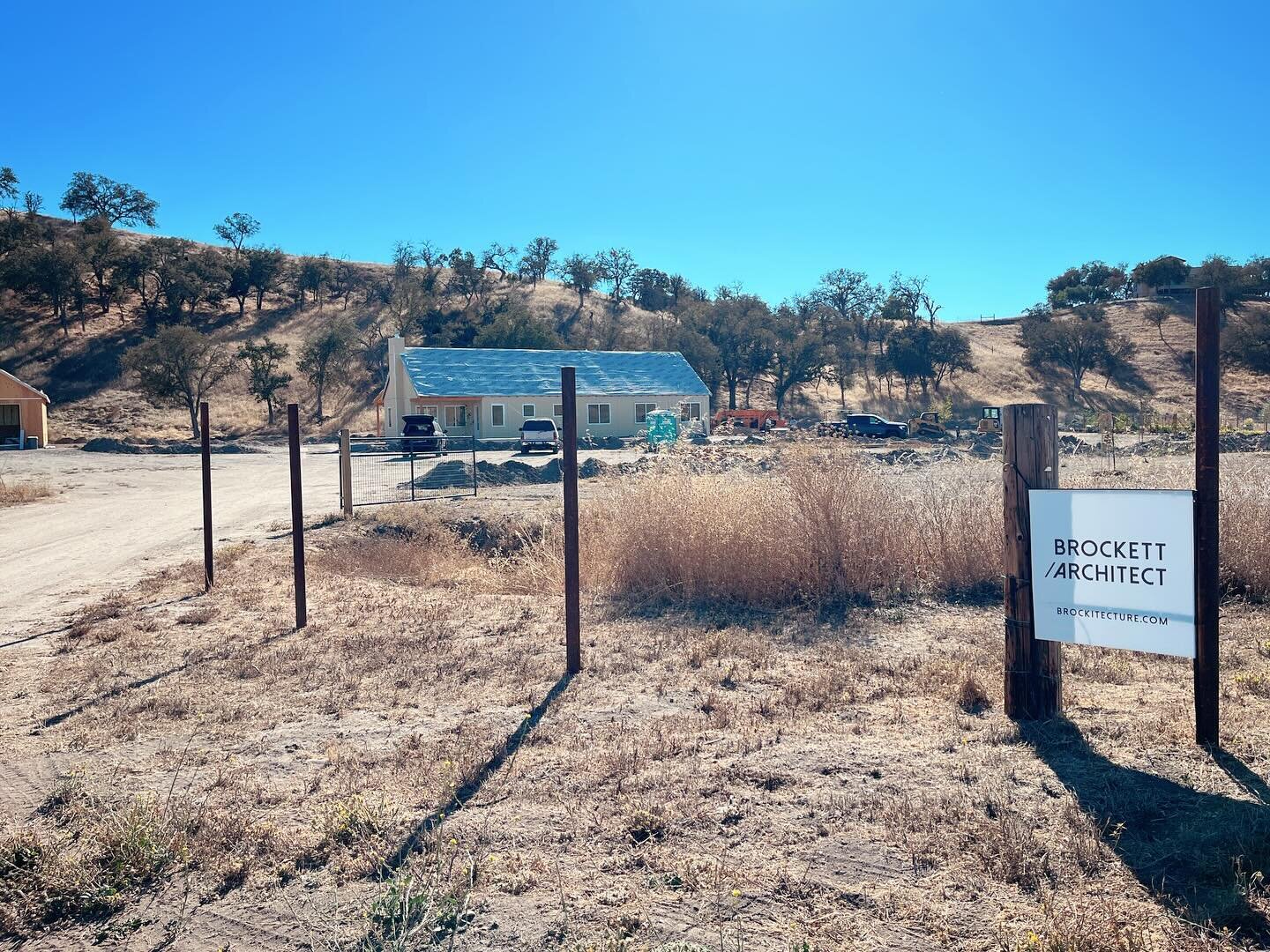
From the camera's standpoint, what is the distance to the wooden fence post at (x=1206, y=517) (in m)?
4.56

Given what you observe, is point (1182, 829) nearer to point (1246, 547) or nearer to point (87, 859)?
point (87, 859)

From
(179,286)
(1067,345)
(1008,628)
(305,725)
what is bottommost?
(305,725)

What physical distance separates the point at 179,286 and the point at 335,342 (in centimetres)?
2105

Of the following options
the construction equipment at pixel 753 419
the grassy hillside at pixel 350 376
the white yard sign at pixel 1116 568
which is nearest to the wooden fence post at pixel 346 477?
the white yard sign at pixel 1116 568

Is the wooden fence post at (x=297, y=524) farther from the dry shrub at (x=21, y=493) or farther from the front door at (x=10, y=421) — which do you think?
the front door at (x=10, y=421)

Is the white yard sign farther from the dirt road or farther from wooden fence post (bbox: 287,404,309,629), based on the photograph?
the dirt road

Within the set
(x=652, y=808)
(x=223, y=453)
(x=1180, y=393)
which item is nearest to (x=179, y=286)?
(x=223, y=453)

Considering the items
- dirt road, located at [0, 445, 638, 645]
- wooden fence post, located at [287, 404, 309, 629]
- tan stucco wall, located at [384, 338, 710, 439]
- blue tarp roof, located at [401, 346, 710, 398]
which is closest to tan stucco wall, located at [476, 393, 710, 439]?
tan stucco wall, located at [384, 338, 710, 439]

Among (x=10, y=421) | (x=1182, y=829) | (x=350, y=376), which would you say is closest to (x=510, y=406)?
(x=10, y=421)

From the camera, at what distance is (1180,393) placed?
211 ft

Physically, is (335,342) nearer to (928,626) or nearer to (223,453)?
(223,453)

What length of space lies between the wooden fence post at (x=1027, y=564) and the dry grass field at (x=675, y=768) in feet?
0.69

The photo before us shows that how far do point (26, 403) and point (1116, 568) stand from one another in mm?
50017

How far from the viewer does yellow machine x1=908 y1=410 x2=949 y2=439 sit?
4212cm
